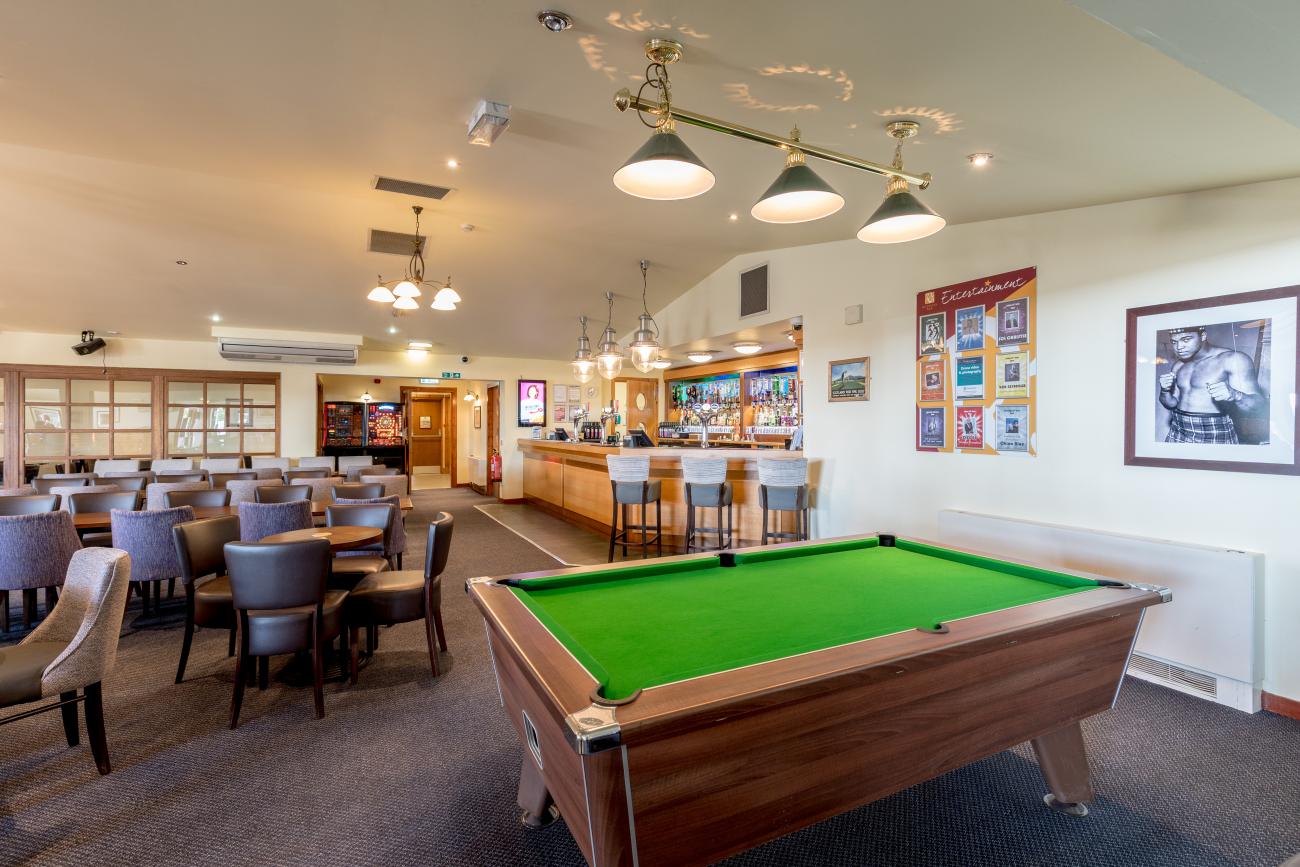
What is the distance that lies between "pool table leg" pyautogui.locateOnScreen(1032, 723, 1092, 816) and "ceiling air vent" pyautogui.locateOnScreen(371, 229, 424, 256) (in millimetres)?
6050

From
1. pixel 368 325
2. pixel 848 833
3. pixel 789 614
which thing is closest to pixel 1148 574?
pixel 848 833

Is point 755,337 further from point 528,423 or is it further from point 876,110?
point 528,423

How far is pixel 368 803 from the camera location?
219 centimetres

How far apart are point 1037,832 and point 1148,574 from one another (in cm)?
187

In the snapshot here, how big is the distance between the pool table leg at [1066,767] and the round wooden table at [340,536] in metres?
3.54

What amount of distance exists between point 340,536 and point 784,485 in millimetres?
3538

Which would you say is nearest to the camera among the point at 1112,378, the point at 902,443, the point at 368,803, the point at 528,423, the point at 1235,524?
the point at 368,803

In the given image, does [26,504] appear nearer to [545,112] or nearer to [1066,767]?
[545,112]

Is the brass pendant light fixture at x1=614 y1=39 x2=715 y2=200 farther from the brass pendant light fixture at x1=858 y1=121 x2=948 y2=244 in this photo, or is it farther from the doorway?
the doorway

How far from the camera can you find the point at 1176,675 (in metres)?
3.11

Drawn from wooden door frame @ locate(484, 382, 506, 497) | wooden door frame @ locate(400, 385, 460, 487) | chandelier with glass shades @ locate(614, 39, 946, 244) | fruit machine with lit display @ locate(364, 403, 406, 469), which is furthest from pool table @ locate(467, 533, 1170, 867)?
wooden door frame @ locate(400, 385, 460, 487)

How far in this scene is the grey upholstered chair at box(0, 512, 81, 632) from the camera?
3387 mm

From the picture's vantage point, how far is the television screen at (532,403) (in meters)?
10.5

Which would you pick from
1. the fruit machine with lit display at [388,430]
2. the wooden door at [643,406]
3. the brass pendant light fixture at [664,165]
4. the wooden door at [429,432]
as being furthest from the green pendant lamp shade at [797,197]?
the wooden door at [429,432]
